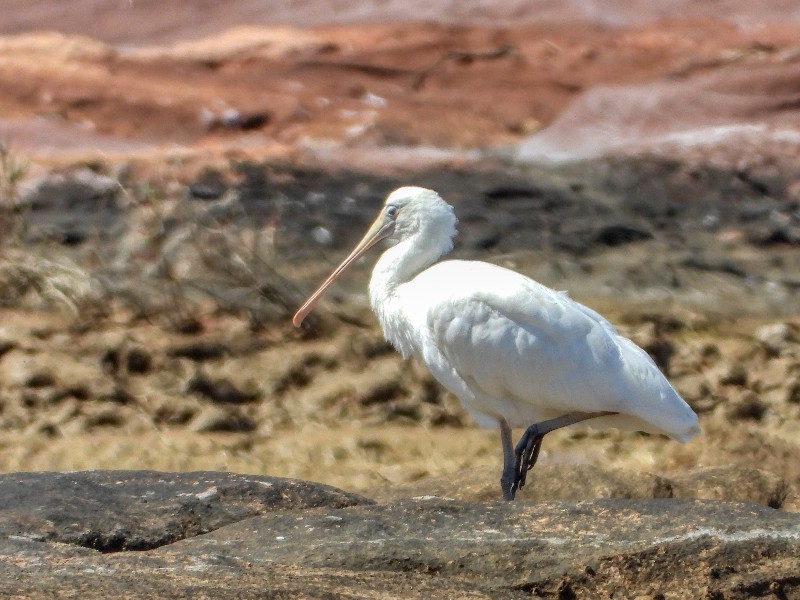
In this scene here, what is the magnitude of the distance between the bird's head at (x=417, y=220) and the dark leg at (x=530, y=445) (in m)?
1.09

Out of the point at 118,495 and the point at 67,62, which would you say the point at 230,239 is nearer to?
the point at 67,62

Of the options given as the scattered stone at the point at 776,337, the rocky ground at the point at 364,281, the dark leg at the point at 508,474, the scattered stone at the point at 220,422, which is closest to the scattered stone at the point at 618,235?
the rocky ground at the point at 364,281

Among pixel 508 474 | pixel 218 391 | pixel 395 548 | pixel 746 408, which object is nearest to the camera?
pixel 395 548

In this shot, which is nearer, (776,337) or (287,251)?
(776,337)

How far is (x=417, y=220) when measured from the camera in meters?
8.43

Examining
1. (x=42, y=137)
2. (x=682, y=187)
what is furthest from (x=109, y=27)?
(x=682, y=187)

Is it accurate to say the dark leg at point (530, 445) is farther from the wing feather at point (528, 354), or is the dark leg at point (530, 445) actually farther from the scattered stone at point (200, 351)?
the scattered stone at point (200, 351)

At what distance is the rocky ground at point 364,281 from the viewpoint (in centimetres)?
545

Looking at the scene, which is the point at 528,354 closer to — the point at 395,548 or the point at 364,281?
the point at 395,548

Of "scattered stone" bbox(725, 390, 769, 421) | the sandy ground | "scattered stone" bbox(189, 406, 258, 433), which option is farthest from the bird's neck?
"scattered stone" bbox(725, 390, 769, 421)

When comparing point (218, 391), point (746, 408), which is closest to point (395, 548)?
point (218, 391)

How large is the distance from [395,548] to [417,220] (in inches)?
133

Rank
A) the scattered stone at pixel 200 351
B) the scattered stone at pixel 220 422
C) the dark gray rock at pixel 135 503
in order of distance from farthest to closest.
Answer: the scattered stone at pixel 200 351 → the scattered stone at pixel 220 422 → the dark gray rock at pixel 135 503

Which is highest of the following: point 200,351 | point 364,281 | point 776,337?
point 364,281
